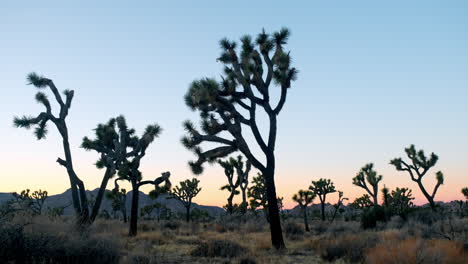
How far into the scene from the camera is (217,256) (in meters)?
11.2

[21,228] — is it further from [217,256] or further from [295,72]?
[295,72]

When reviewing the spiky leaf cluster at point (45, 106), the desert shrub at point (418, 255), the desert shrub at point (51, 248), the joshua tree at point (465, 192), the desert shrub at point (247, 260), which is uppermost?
the spiky leaf cluster at point (45, 106)

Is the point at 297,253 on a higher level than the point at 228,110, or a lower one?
lower

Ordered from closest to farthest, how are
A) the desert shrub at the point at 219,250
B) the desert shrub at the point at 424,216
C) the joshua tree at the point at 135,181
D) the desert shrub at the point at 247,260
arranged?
the desert shrub at the point at 247,260, the desert shrub at the point at 219,250, the joshua tree at the point at 135,181, the desert shrub at the point at 424,216

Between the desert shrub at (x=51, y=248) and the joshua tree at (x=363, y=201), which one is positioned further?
the joshua tree at (x=363, y=201)

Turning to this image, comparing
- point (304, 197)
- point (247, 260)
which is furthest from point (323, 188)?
point (247, 260)

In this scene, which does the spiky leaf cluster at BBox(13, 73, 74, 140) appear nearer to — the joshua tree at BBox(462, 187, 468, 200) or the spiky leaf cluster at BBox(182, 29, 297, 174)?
the spiky leaf cluster at BBox(182, 29, 297, 174)

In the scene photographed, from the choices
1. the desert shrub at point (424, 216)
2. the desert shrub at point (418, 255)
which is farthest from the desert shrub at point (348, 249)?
the desert shrub at point (424, 216)

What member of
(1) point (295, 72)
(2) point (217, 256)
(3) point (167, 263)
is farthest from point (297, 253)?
(1) point (295, 72)

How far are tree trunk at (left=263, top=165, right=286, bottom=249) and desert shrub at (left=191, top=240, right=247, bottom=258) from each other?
7.84ft

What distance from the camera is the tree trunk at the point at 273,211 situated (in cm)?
1395

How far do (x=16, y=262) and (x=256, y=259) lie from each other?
18.9 ft

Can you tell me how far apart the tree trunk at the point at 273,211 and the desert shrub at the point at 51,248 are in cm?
699

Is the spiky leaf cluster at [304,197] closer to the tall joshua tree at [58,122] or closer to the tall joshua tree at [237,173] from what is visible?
the tall joshua tree at [237,173]
